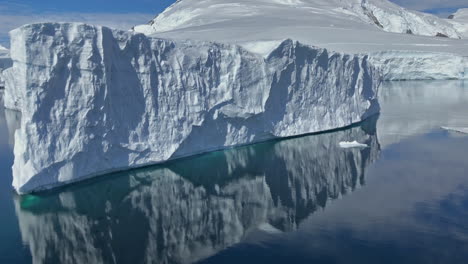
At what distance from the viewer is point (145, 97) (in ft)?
34.9

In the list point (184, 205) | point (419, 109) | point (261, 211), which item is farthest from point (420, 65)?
point (184, 205)

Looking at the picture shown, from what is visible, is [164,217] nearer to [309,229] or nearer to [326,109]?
[309,229]

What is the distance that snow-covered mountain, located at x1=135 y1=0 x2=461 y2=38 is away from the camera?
35.8 meters

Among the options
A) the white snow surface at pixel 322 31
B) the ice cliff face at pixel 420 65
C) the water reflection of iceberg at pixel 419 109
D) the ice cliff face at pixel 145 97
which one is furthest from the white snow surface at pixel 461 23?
the ice cliff face at pixel 145 97

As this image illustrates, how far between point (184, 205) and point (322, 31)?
25.3 meters

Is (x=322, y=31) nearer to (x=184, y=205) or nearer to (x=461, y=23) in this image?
(x=184, y=205)

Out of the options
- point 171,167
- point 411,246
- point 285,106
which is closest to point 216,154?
point 171,167

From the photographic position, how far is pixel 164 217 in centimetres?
795

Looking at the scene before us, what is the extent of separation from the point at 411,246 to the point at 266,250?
2.05 metres

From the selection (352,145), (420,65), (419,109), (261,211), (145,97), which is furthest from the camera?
(420,65)

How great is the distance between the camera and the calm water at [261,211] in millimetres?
6547

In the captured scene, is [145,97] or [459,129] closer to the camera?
[145,97]

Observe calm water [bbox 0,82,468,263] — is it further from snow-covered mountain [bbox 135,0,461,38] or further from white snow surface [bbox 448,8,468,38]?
white snow surface [bbox 448,8,468,38]

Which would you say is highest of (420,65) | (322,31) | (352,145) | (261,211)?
(322,31)
